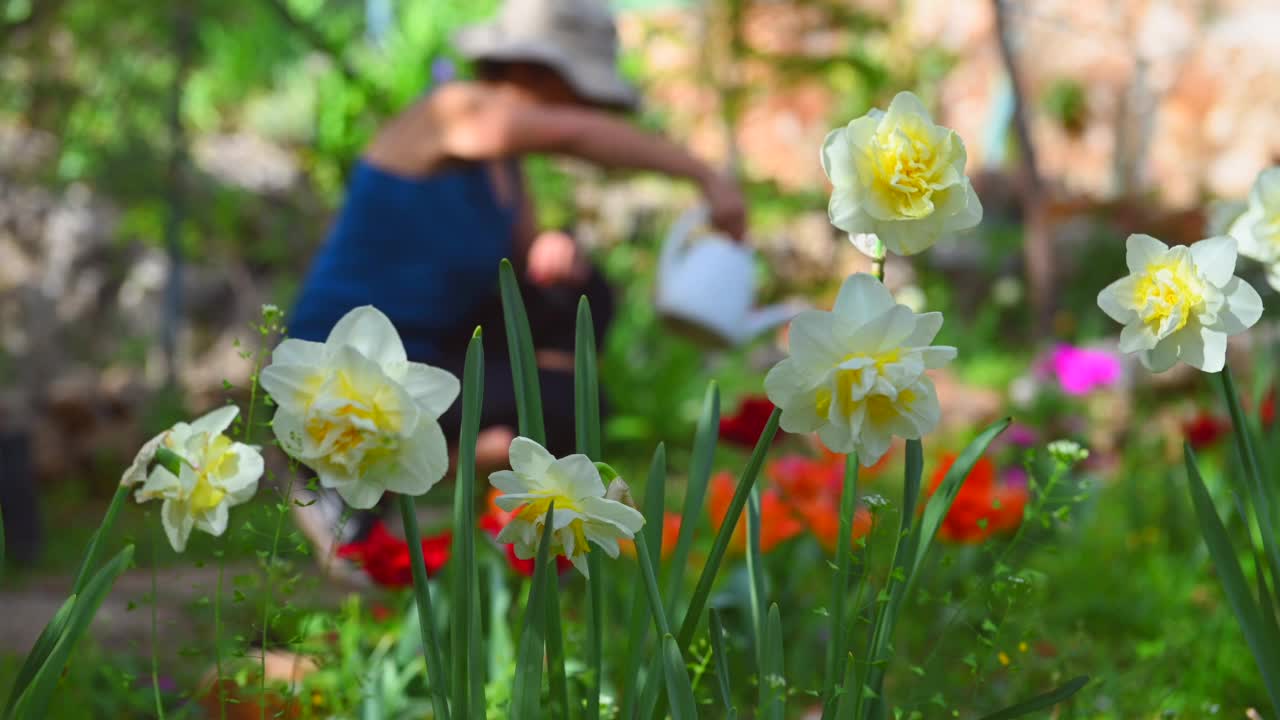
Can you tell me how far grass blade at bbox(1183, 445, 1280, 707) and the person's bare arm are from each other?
1.22 metres

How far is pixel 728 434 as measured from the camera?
5.58 feet

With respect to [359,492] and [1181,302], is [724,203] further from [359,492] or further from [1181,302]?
[359,492]

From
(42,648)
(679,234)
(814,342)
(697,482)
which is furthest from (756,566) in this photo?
(679,234)

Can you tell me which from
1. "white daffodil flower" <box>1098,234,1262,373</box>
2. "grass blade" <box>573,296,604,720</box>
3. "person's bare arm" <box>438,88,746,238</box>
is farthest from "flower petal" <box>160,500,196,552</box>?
"person's bare arm" <box>438,88,746,238</box>

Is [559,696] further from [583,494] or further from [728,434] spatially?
[728,434]

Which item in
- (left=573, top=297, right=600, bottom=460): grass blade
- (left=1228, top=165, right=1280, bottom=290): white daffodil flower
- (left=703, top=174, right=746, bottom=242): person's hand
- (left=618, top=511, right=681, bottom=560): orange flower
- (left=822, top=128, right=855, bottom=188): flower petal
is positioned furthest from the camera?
(left=703, top=174, right=746, bottom=242): person's hand

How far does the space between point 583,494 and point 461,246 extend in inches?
64.2

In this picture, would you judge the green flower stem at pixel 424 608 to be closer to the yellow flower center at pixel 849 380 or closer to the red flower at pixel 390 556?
the yellow flower center at pixel 849 380

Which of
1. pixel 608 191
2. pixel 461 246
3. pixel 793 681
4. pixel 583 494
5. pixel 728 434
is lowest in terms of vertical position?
pixel 608 191

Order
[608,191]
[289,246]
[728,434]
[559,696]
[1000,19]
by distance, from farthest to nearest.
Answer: [608,191], [289,246], [1000,19], [728,434], [559,696]

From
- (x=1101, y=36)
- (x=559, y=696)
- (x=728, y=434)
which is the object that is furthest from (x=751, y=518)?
(x=1101, y=36)

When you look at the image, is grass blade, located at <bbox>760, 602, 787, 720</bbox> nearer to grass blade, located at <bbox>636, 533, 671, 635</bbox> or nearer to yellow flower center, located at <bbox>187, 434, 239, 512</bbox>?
grass blade, located at <bbox>636, 533, 671, 635</bbox>

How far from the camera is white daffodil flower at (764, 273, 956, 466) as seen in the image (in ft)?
2.10

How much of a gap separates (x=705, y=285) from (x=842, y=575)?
159 centimetres
